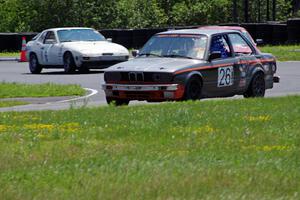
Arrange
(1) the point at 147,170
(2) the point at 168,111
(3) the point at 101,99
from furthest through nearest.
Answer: (3) the point at 101,99
(2) the point at 168,111
(1) the point at 147,170

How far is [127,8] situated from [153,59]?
4390cm

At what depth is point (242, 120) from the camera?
39.0 ft

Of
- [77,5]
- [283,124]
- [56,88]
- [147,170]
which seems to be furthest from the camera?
[77,5]

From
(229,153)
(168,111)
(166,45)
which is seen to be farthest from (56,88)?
(229,153)

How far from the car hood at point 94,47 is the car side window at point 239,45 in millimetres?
9343

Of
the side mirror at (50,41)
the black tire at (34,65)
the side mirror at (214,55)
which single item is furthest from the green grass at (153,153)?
the black tire at (34,65)

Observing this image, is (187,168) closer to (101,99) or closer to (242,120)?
(242,120)

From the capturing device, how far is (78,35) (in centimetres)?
2823

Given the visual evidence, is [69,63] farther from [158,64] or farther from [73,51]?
[158,64]

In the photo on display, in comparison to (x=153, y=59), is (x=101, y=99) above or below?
below

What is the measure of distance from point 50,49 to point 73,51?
5.18 feet

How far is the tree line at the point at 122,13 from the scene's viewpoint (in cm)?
5675

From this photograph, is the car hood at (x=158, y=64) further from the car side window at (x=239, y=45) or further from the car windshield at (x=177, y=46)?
the car side window at (x=239, y=45)

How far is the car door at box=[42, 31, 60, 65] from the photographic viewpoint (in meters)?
28.2
